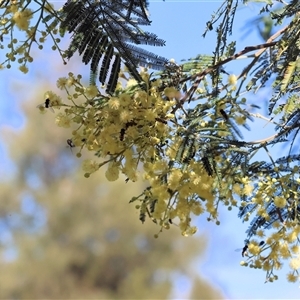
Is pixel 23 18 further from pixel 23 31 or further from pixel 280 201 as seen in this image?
pixel 280 201

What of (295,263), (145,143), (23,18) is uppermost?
(23,18)

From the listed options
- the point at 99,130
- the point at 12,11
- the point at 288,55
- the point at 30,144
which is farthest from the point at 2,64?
the point at 30,144

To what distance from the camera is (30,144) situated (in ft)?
4.13

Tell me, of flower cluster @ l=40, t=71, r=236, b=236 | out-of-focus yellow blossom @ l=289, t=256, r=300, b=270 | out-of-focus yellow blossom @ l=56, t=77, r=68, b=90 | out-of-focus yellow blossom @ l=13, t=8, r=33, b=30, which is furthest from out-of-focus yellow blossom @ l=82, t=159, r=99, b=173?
out-of-focus yellow blossom @ l=289, t=256, r=300, b=270

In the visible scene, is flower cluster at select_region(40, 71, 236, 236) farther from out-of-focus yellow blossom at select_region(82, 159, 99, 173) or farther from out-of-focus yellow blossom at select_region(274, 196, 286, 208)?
out-of-focus yellow blossom at select_region(274, 196, 286, 208)

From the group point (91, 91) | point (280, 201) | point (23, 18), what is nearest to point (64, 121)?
point (91, 91)

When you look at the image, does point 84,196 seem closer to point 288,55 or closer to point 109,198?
point 109,198

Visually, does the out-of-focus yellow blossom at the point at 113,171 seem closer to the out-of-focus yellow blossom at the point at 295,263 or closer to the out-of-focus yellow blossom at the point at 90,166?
the out-of-focus yellow blossom at the point at 90,166

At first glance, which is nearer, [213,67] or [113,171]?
[113,171]

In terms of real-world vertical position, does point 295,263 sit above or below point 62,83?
below

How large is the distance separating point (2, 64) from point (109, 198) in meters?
0.58

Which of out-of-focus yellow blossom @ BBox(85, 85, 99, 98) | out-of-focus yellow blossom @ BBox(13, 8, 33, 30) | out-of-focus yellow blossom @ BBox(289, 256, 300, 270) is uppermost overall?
out-of-focus yellow blossom @ BBox(13, 8, 33, 30)

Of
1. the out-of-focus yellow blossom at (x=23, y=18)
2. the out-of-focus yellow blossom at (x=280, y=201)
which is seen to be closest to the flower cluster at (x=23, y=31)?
the out-of-focus yellow blossom at (x=23, y=18)

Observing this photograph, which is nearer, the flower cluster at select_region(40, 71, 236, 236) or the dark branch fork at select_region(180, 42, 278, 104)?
the flower cluster at select_region(40, 71, 236, 236)
